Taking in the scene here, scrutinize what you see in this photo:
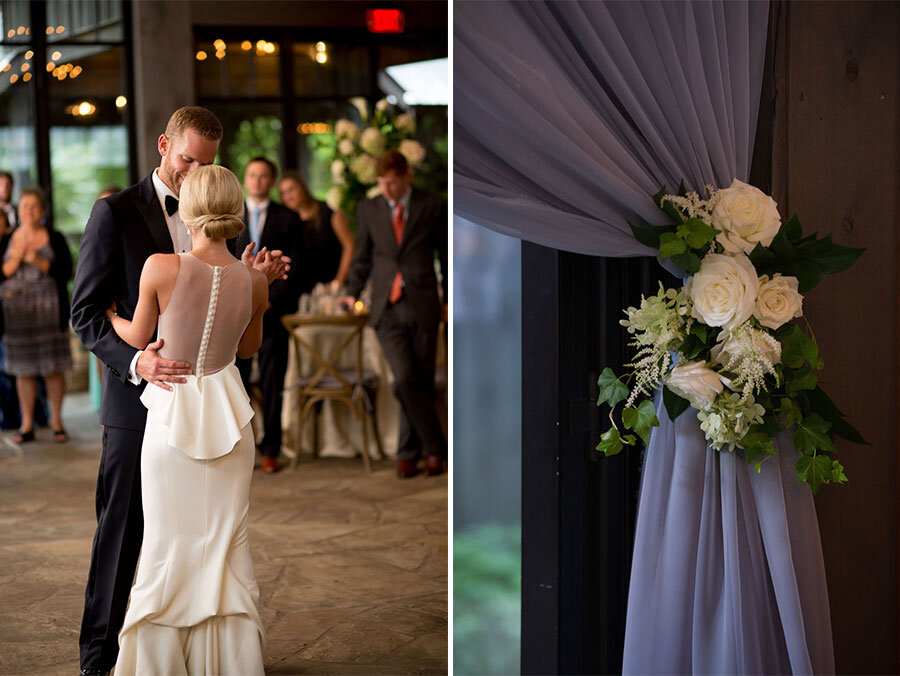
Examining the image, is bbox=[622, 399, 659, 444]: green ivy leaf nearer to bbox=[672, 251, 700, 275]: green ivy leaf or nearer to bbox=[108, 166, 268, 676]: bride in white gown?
bbox=[672, 251, 700, 275]: green ivy leaf

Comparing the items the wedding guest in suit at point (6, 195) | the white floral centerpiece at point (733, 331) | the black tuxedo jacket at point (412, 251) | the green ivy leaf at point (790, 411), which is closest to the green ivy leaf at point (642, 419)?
the white floral centerpiece at point (733, 331)

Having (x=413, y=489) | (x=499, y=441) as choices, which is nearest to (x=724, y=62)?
(x=499, y=441)

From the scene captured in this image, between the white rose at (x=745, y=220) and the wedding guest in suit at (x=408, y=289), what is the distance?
3539 millimetres

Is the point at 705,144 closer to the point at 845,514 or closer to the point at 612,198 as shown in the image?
the point at 612,198

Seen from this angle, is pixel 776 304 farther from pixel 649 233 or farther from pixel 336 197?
pixel 336 197

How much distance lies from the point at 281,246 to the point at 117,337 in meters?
3.15

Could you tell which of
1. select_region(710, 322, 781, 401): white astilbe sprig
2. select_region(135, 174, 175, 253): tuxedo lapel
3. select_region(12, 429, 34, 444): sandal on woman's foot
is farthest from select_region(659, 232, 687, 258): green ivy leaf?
select_region(12, 429, 34, 444): sandal on woman's foot

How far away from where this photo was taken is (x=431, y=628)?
11.6 ft

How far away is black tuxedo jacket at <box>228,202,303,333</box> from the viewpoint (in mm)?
5918

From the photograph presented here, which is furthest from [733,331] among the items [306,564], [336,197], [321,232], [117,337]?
[321,232]

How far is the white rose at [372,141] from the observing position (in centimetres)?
673

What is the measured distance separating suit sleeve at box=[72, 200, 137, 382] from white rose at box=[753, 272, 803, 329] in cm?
163

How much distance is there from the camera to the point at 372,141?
22.2 ft

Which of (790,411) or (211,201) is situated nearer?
(790,411)
